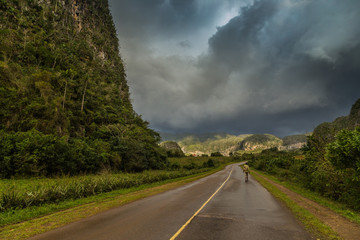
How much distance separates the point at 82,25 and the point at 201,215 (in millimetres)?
74900

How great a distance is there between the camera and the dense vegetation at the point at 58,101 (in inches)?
824

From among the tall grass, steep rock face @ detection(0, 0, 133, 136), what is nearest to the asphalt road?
the tall grass

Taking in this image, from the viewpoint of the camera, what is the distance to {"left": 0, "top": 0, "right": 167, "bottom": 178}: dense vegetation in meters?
20.9

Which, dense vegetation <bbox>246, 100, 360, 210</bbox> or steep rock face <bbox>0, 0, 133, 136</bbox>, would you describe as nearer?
dense vegetation <bbox>246, 100, 360, 210</bbox>

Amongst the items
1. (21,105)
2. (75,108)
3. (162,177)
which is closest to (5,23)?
(75,108)

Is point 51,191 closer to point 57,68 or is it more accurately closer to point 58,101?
point 58,101

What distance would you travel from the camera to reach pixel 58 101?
96.4ft

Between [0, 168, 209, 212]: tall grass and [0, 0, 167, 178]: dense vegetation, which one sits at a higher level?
[0, 0, 167, 178]: dense vegetation

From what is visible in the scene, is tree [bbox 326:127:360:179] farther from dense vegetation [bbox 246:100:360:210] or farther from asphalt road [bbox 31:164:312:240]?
asphalt road [bbox 31:164:312:240]

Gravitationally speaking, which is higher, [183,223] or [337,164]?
[337,164]

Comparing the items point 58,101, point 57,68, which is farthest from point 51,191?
point 57,68

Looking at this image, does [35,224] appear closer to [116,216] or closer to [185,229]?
[116,216]

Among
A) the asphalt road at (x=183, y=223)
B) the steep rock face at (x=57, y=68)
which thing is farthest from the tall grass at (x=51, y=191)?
the steep rock face at (x=57, y=68)

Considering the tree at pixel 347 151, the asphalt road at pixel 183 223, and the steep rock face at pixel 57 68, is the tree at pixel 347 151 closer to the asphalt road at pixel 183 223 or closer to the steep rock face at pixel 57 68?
the asphalt road at pixel 183 223
